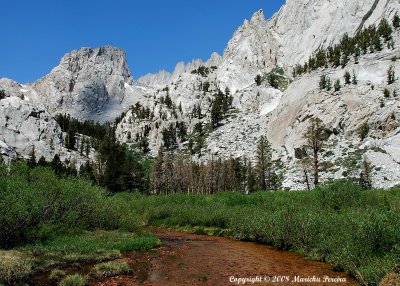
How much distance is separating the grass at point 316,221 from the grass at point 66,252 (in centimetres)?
852

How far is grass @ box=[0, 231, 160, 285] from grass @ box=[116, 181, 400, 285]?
→ 8524 mm

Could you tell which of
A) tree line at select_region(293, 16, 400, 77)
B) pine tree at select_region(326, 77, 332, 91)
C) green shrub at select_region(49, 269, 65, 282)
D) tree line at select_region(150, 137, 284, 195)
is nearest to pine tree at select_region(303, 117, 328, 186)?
tree line at select_region(150, 137, 284, 195)

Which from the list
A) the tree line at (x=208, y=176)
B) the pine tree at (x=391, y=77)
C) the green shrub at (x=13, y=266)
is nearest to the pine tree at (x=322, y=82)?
the pine tree at (x=391, y=77)

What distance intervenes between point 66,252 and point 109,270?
17.7 ft

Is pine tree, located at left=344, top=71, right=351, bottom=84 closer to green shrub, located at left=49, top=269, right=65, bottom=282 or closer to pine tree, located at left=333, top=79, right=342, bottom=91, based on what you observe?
pine tree, located at left=333, top=79, right=342, bottom=91

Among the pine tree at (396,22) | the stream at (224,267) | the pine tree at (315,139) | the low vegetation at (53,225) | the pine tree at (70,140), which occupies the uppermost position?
the pine tree at (396,22)

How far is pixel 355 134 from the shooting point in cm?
9138

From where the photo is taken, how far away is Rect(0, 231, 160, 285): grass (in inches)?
799

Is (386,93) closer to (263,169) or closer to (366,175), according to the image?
(366,175)

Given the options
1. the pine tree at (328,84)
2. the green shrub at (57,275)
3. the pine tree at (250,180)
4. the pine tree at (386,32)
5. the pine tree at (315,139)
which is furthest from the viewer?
the pine tree at (386,32)

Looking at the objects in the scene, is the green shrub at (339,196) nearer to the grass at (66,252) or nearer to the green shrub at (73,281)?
the grass at (66,252)

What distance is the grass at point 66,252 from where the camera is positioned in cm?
2030

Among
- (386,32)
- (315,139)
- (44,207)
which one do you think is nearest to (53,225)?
(44,207)

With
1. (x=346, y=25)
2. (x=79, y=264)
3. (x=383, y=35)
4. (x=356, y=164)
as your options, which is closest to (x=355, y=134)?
(x=356, y=164)
